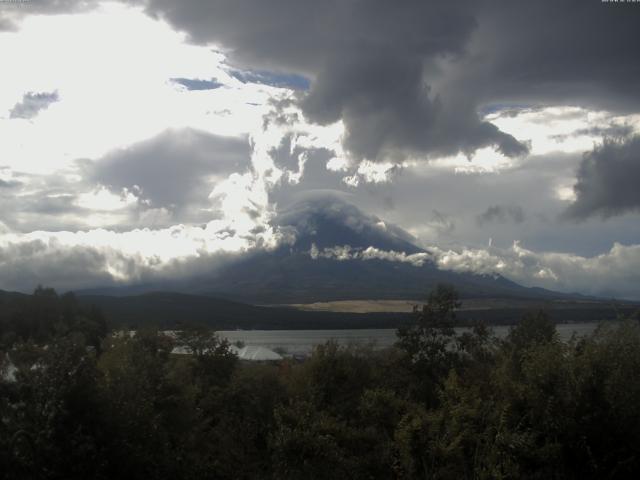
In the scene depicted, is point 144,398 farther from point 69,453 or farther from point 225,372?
point 225,372

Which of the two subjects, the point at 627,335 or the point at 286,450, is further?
the point at 627,335

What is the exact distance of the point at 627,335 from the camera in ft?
85.4

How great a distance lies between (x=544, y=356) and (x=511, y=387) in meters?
1.95

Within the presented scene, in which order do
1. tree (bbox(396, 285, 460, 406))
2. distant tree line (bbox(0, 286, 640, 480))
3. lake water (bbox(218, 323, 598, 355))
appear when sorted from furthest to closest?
lake water (bbox(218, 323, 598, 355)) < tree (bbox(396, 285, 460, 406)) < distant tree line (bbox(0, 286, 640, 480))

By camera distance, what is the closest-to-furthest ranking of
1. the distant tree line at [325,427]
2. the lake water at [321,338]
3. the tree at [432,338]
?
the distant tree line at [325,427] < the tree at [432,338] < the lake water at [321,338]

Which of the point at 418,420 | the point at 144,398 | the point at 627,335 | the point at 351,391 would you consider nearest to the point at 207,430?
the point at 351,391

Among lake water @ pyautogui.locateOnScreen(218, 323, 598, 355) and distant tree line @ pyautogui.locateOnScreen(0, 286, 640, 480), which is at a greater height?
distant tree line @ pyautogui.locateOnScreen(0, 286, 640, 480)

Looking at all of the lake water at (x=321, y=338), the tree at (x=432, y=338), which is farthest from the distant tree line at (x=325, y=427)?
the lake water at (x=321, y=338)

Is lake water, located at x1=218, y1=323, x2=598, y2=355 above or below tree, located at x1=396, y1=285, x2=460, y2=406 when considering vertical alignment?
below

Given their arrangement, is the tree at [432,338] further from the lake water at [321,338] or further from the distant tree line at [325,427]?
the lake water at [321,338]

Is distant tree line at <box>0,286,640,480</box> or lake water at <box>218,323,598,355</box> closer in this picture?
distant tree line at <box>0,286,640,480</box>

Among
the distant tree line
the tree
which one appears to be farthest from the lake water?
the distant tree line

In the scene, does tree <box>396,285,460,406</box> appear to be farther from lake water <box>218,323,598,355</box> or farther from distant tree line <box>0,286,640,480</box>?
lake water <box>218,323,598,355</box>

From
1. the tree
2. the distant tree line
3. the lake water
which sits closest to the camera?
the distant tree line
